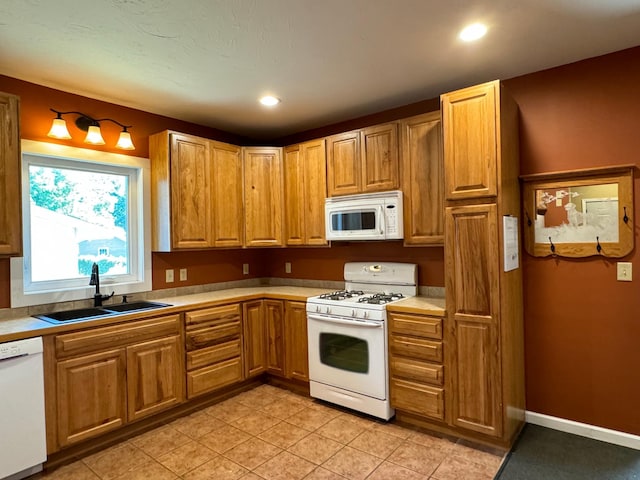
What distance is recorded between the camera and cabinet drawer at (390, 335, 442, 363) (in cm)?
263

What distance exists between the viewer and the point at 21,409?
216cm

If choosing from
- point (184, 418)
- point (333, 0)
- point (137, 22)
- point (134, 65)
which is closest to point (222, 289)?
point (184, 418)

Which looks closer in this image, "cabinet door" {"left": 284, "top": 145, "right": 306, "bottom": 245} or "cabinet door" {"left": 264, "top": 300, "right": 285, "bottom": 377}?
"cabinet door" {"left": 264, "top": 300, "right": 285, "bottom": 377}

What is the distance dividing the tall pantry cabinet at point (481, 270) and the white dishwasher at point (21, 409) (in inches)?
101

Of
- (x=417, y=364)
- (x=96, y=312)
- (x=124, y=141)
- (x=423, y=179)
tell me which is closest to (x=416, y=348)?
(x=417, y=364)

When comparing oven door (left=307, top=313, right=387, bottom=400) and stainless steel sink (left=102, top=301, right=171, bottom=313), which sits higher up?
stainless steel sink (left=102, top=301, right=171, bottom=313)

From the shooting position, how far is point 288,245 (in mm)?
3898

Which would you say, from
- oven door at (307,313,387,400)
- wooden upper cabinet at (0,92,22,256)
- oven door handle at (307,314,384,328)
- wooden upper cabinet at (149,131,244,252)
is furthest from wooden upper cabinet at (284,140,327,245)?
wooden upper cabinet at (0,92,22,256)

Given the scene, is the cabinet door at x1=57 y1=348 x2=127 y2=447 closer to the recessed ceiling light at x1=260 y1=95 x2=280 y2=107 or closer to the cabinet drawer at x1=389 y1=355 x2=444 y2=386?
the cabinet drawer at x1=389 y1=355 x2=444 y2=386

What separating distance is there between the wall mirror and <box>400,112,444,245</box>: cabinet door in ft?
2.00

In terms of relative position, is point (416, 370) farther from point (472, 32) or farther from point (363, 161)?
point (472, 32)

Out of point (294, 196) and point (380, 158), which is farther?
point (294, 196)

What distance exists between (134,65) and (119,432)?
101 inches

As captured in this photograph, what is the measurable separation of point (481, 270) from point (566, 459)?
4.11ft
